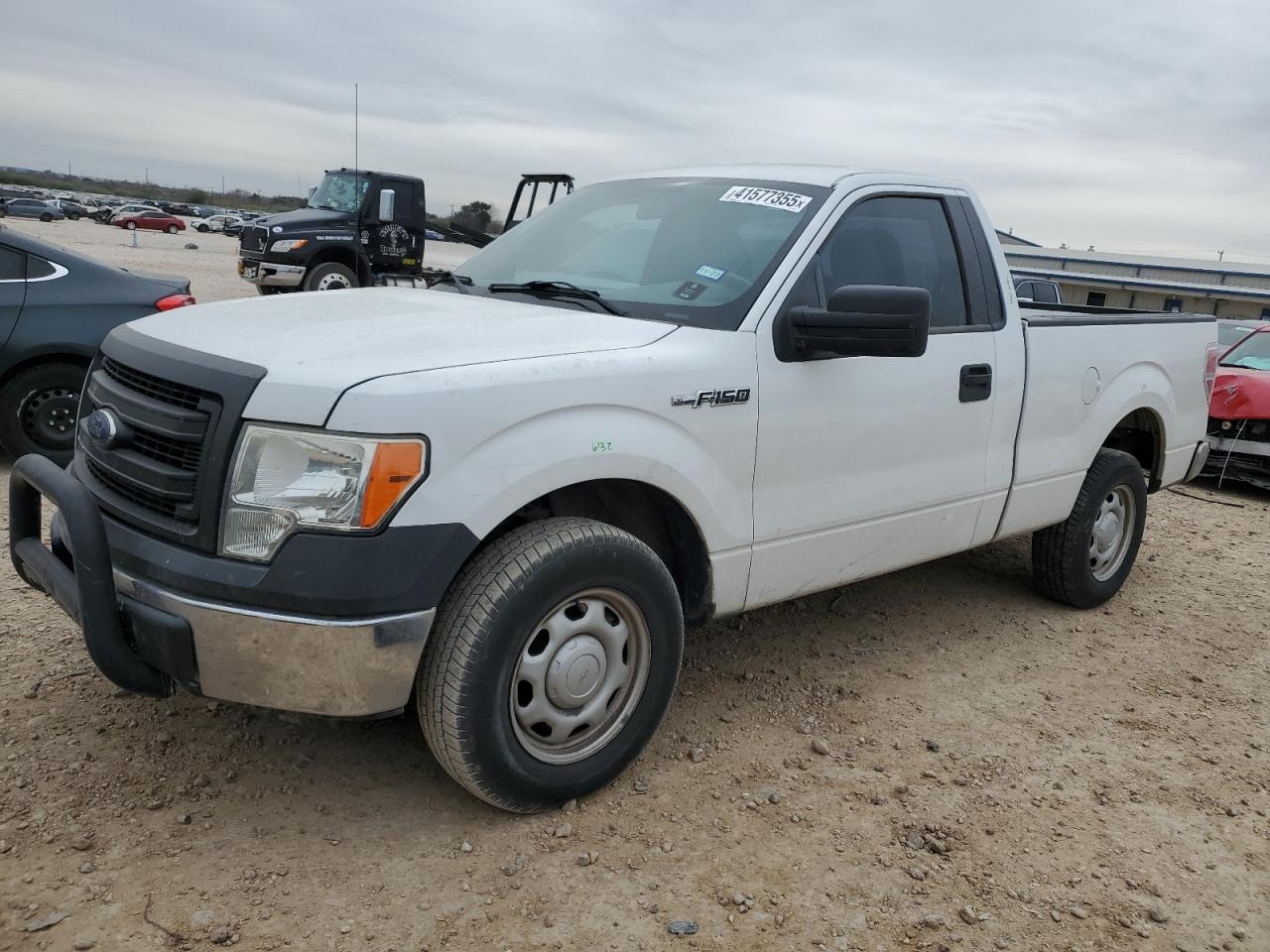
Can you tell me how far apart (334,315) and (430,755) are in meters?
1.45

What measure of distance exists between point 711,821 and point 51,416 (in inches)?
202

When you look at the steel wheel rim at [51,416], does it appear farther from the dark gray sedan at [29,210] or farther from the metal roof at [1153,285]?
the dark gray sedan at [29,210]

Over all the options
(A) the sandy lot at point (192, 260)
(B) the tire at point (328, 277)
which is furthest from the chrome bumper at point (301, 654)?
(B) the tire at point (328, 277)

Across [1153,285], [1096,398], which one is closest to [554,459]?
[1096,398]

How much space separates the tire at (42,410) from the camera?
6.27 m

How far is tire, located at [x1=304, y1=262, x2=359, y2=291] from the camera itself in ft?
54.4

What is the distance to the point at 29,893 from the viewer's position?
8.71 feet

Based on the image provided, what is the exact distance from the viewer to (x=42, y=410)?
6.37 meters

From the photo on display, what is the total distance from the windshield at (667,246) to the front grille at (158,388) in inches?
51.7

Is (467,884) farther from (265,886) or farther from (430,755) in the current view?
(430,755)

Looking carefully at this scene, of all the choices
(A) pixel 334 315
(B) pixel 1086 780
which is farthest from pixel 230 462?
(B) pixel 1086 780

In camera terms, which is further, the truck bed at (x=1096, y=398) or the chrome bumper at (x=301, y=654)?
the truck bed at (x=1096, y=398)

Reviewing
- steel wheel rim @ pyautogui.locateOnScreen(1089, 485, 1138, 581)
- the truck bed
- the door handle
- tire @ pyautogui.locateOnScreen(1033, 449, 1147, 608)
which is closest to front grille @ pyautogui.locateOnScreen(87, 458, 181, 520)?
the door handle

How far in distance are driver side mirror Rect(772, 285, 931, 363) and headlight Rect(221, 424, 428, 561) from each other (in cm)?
139
